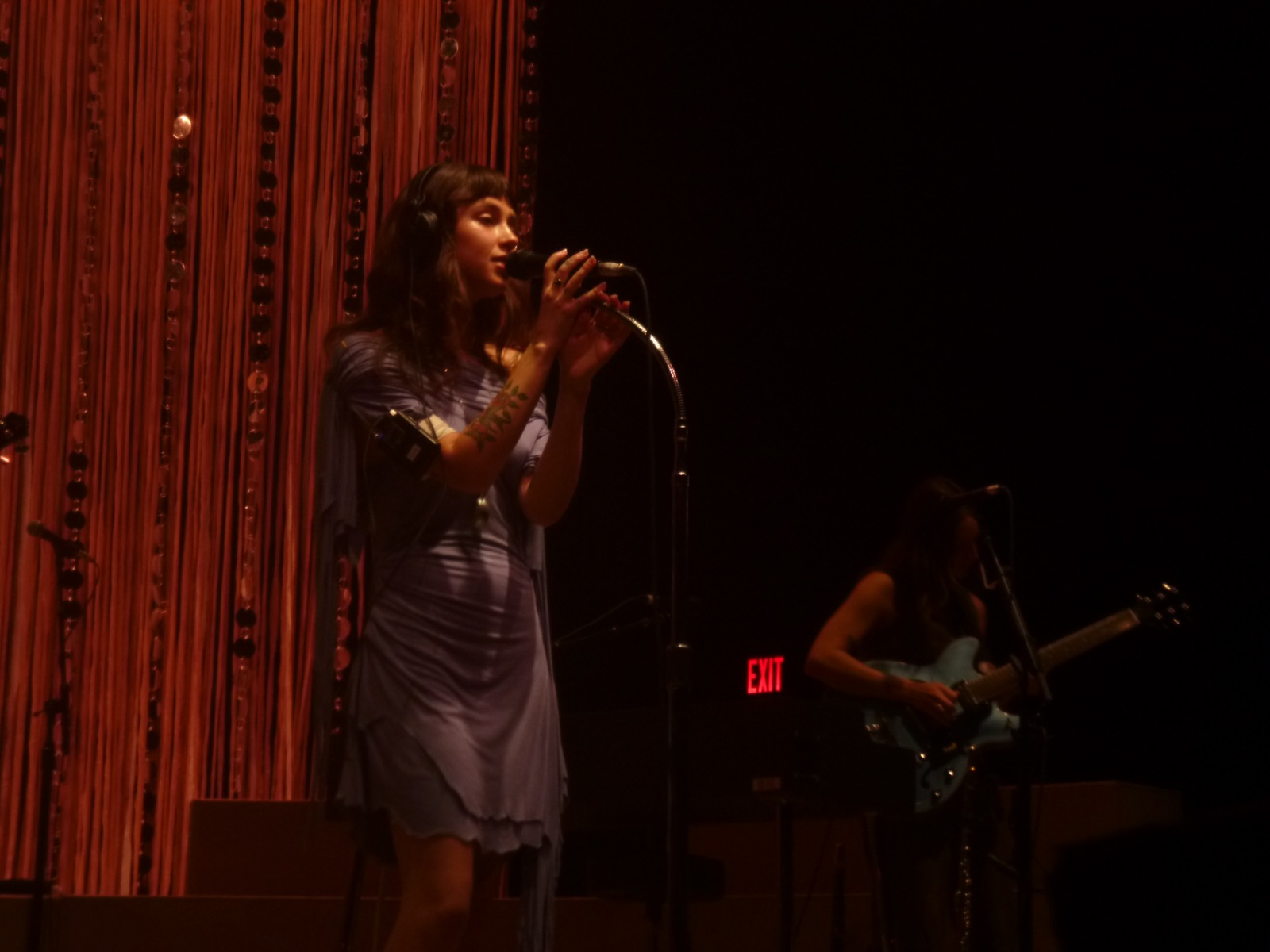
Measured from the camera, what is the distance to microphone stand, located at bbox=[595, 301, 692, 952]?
2158 mm

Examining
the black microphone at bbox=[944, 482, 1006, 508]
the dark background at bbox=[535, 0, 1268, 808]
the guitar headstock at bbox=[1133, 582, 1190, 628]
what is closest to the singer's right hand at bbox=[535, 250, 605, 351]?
the black microphone at bbox=[944, 482, 1006, 508]

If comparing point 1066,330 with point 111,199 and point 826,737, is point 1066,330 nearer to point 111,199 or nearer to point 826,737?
point 826,737

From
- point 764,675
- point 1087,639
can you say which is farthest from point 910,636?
point 764,675

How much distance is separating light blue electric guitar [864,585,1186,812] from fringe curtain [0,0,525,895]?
1.43 m

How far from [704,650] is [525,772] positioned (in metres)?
3.18

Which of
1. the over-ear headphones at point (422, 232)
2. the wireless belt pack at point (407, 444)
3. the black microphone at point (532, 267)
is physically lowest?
the wireless belt pack at point (407, 444)

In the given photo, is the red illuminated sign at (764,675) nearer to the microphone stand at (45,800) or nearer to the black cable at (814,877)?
the black cable at (814,877)

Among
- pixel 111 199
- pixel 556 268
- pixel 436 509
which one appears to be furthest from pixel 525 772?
pixel 111 199

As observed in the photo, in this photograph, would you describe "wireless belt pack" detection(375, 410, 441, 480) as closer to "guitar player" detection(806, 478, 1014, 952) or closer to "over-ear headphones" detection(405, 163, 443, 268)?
"over-ear headphones" detection(405, 163, 443, 268)

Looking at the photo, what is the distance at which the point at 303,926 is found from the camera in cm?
356

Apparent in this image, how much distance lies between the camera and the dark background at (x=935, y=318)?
4.74 m

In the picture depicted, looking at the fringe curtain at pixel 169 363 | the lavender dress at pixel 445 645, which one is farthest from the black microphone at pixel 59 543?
the lavender dress at pixel 445 645

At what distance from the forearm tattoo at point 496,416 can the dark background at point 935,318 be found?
2.78 metres

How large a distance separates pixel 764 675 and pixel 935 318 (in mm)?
1378
